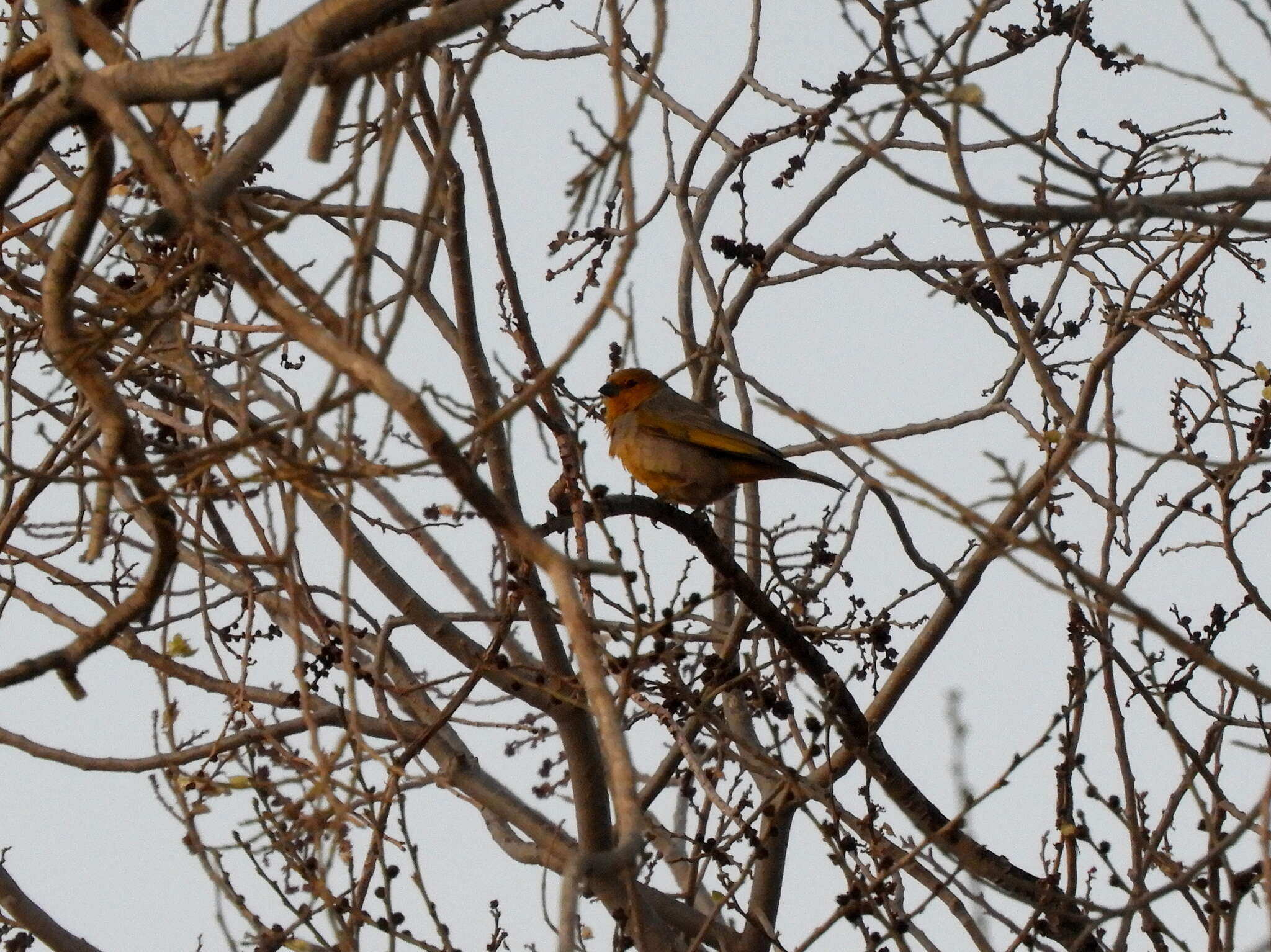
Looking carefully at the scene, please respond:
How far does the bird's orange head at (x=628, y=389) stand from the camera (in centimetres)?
748

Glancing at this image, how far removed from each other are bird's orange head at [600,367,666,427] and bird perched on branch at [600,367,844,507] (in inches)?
0.4

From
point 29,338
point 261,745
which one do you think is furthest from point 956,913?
point 29,338

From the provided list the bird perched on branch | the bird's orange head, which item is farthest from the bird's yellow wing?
the bird's orange head

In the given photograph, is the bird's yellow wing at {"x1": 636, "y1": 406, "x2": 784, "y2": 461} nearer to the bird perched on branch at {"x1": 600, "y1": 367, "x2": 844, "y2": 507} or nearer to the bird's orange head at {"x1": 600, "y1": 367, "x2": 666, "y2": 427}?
the bird perched on branch at {"x1": 600, "y1": 367, "x2": 844, "y2": 507}

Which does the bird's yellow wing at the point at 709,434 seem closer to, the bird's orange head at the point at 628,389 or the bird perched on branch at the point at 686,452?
the bird perched on branch at the point at 686,452

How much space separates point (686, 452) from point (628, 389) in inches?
29.3

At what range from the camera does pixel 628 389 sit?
7.56 metres

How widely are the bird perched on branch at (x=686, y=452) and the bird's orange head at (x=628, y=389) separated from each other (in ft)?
0.03

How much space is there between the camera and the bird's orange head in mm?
7484

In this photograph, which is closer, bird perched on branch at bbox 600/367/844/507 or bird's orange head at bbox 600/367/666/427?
bird perched on branch at bbox 600/367/844/507

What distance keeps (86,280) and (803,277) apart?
2774 millimetres

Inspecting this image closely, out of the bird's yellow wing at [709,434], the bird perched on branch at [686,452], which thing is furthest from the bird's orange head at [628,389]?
the bird's yellow wing at [709,434]

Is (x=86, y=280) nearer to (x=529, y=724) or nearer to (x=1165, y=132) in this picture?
(x=529, y=724)

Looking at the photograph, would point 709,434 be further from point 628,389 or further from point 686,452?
point 628,389
